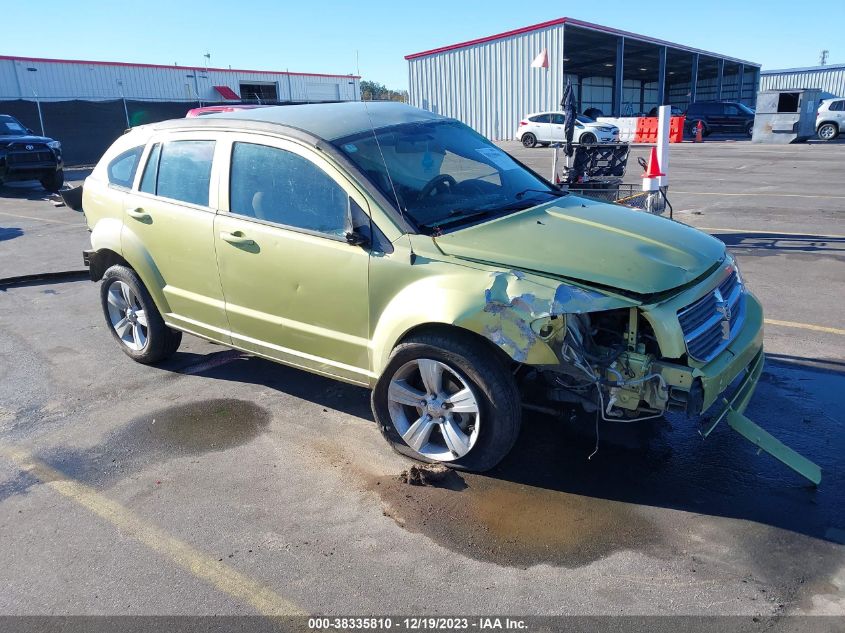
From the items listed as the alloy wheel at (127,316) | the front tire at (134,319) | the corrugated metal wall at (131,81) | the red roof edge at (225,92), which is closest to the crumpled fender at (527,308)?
the front tire at (134,319)

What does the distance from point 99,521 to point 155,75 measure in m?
40.1

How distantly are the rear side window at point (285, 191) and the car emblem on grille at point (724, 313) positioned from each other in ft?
6.81

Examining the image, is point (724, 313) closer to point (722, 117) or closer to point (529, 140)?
point (529, 140)

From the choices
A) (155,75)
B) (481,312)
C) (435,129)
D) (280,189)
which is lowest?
(481,312)

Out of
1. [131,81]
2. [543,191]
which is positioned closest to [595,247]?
[543,191]

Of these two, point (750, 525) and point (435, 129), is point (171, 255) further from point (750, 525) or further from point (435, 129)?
point (750, 525)

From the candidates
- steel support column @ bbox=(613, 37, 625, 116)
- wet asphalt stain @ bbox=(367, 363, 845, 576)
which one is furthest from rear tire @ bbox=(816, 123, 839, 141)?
wet asphalt stain @ bbox=(367, 363, 845, 576)

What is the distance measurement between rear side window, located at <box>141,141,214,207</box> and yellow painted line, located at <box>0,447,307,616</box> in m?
1.97

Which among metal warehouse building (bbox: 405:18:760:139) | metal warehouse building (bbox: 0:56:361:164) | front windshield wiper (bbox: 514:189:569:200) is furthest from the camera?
metal warehouse building (bbox: 405:18:760:139)

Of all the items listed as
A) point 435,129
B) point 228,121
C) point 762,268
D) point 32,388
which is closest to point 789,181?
point 762,268

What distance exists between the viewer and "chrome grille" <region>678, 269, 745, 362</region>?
130 inches

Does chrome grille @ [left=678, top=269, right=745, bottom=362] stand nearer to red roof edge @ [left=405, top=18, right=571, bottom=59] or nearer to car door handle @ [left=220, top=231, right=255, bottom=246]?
car door handle @ [left=220, top=231, right=255, bottom=246]

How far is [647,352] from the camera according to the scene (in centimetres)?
332

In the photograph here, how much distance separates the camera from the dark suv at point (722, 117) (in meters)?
33.9
